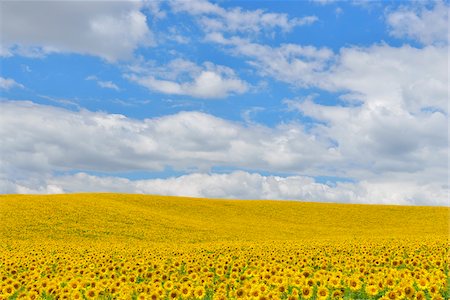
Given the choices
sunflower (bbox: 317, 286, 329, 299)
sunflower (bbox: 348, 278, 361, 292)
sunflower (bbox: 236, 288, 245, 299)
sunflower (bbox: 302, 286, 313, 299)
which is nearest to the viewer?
sunflower (bbox: 236, 288, 245, 299)

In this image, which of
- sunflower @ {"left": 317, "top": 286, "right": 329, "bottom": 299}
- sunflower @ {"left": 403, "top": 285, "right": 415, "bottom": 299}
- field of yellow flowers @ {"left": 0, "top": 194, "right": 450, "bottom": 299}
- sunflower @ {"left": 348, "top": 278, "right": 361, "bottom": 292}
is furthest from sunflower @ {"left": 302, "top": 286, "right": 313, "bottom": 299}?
sunflower @ {"left": 403, "top": 285, "right": 415, "bottom": 299}

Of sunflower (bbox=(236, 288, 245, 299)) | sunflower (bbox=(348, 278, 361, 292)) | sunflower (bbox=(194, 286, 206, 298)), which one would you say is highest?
sunflower (bbox=(348, 278, 361, 292))

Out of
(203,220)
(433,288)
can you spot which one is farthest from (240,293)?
(203,220)

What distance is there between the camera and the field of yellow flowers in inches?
435

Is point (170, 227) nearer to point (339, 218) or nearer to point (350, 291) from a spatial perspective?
point (339, 218)

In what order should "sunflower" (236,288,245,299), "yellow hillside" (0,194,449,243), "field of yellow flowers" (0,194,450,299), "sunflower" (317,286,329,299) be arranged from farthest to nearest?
"yellow hillside" (0,194,449,243) → "field of yellow flowers" (0,194,450,299) → "sunflower" (317,286,329,299) → "sunflower" (236,288,245,299)

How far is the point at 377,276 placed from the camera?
1183 cm

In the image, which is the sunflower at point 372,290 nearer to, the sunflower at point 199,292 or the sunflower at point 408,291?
the sunflower at point 408,291

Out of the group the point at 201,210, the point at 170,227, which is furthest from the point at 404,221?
the point at 170,227

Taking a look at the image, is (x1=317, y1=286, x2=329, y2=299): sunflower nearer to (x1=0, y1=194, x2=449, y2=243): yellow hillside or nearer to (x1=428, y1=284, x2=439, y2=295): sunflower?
(x1=428, y1=284, x2=439, y2=295): sunflower

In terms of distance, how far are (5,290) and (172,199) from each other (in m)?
55.4

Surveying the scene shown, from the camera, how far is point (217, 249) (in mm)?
24219

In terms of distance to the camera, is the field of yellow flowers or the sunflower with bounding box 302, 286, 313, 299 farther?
the field of yellow flowers

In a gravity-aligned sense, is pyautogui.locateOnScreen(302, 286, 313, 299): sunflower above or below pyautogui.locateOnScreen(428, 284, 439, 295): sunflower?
below
